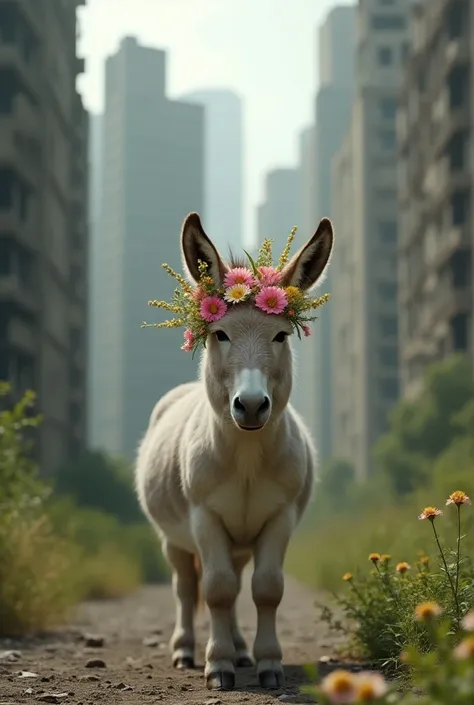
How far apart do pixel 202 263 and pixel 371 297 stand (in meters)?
78.6

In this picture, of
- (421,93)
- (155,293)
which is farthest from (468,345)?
(155,293)

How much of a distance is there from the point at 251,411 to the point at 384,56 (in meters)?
86.5

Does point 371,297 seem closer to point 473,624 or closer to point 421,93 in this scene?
point 421,93

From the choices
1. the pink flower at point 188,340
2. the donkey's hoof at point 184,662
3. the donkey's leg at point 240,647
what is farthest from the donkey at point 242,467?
the donkey's hoof at point 184,662

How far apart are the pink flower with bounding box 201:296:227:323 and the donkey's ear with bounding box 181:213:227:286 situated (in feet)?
0.56

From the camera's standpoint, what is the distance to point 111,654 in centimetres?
943

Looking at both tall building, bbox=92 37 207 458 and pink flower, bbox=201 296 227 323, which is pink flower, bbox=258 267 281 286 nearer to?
pink flower, bbox=201 296 227 323

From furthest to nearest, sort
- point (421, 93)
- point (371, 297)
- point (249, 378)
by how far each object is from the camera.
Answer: point (371, 297) → point (421, 93) → point (249, 378)

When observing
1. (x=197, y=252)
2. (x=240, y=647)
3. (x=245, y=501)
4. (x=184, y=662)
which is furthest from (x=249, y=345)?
(x=240, y=647)

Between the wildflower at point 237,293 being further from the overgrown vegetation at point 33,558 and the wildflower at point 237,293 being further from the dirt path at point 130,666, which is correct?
the overgrown vegetation at point 33,558

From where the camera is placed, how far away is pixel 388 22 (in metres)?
89.0

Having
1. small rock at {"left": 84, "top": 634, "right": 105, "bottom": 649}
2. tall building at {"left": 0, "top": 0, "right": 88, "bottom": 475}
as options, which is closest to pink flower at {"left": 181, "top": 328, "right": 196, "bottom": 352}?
small rock at {"left": 84, "top": 634, "right": 105, "bottom": 649}

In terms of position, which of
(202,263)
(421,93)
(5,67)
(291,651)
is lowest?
(291,651)

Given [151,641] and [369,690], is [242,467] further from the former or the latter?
[151,641]
